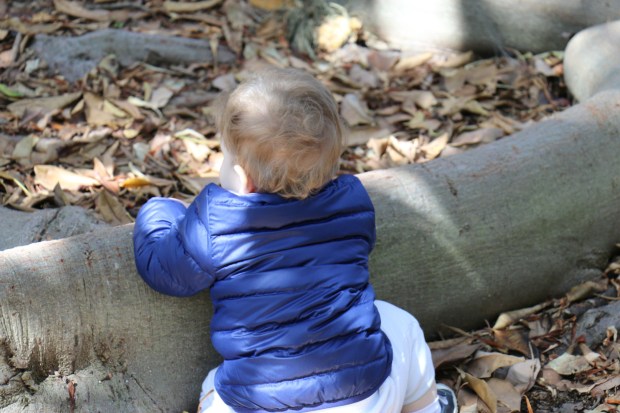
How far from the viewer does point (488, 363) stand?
318cm

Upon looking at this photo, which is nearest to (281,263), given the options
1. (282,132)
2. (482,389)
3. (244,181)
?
(244,181)

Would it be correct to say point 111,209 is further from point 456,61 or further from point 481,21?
point 481,21

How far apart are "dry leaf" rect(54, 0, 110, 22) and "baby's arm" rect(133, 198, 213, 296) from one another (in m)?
2.91

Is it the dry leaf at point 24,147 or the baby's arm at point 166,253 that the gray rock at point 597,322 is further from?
the dry leaf at point 24,147

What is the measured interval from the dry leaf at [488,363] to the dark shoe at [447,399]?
0.22m

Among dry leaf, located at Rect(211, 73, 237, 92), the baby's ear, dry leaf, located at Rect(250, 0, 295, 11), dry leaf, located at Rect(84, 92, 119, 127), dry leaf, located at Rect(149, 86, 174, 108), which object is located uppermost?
the baby's ear

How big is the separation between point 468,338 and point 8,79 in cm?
293

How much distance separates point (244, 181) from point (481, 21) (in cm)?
331

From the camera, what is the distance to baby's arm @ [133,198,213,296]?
2490mm

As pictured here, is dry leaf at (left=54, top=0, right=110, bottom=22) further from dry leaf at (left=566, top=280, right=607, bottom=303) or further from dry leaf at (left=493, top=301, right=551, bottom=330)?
dry leaf at (left=566, top=280, right=607, bottom=303)

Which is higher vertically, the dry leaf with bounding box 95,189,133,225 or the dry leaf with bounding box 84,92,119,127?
the dry leaf with bounding box 95,189,133,225

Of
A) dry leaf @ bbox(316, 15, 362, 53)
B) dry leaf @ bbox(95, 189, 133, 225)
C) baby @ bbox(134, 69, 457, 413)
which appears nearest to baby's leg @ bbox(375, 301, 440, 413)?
baby @ bbox(134, 69, 457, 413)

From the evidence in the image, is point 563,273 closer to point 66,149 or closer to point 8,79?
point 66,149

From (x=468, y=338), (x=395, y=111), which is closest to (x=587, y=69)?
(x=395, y=111)
